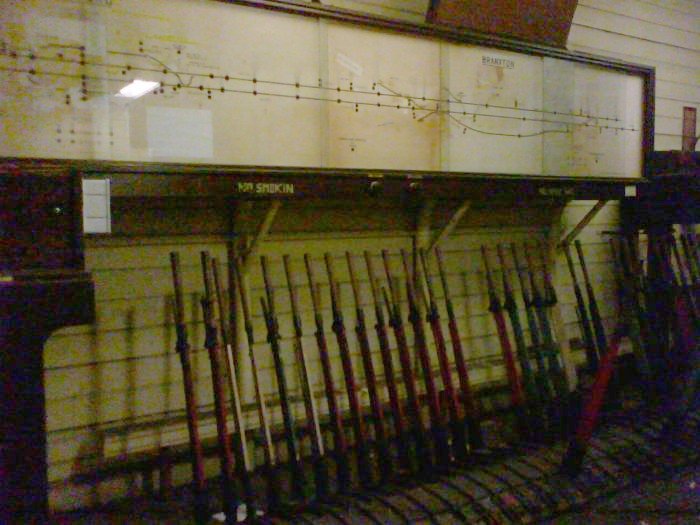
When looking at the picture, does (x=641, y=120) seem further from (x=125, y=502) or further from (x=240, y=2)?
(x=125, y=502)

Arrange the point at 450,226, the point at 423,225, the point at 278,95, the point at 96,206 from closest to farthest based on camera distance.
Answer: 1. the point at 96,206
2. the point at 278,95
3. the point at 450,226
4. the point at 423,225

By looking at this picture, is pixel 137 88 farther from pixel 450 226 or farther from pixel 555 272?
pixel 555 272

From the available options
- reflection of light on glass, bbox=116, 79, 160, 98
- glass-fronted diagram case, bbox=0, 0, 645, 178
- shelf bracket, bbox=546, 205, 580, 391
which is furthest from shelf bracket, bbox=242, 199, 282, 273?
shelf bracket, bbox=546, 205, 580, 391

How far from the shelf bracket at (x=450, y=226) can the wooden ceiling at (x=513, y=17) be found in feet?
3.82

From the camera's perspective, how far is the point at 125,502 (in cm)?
345

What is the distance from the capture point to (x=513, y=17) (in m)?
4.55

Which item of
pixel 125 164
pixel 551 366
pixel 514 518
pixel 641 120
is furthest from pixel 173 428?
pixel 641 120

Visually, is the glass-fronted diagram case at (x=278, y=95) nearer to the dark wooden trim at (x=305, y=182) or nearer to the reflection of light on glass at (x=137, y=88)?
A: the reflection of light on glass at (x=137, y=88)

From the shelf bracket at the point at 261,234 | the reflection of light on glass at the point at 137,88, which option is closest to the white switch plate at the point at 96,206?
the reflection of light on glass at the point at 137,88

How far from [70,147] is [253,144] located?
3.01 ft

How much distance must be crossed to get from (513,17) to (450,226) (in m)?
1.50

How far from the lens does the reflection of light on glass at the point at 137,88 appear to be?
318cm

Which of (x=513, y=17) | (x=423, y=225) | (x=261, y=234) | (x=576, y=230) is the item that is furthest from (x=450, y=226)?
(x=513, y=17)

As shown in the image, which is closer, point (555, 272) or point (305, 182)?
point (305, 182)
